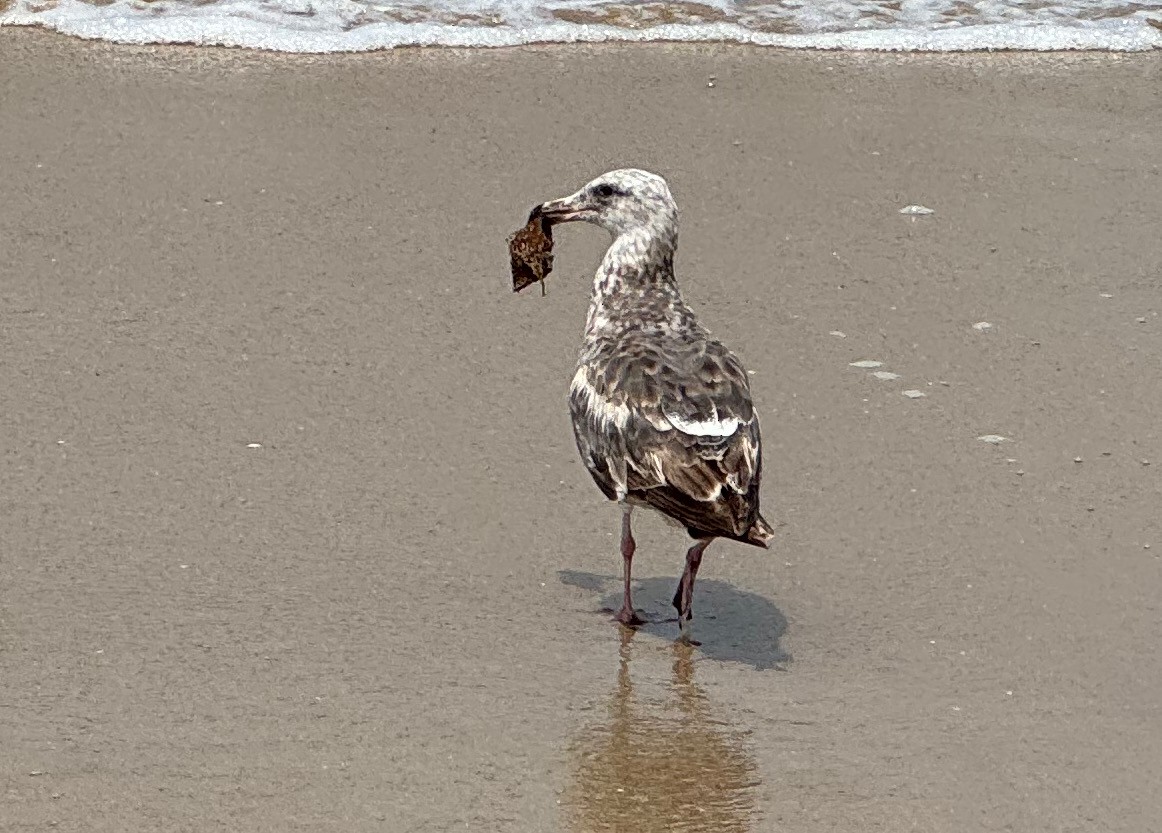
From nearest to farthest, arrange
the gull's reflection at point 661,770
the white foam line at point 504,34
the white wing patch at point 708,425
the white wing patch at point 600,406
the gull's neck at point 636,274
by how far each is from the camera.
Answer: the gull's reflection at point 661,770 → the white wing patch at point 708,425 → the white wing patch at point 600,406 → the gull's neck at point 636,274 → the white foam line at point 504,34

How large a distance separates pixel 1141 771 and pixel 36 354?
3922mm

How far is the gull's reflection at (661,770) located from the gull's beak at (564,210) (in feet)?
6.17

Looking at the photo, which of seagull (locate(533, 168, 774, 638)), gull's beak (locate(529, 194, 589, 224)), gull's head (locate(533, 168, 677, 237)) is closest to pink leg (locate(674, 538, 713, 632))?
seagull (locate(533, 168, 774, 638))

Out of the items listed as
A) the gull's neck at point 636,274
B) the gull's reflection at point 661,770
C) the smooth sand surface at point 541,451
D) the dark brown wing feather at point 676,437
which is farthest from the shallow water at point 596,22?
the gull's reflection at point 661,770

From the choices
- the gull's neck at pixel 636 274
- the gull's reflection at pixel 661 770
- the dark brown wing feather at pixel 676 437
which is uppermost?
the gull's neck at pixel 636 274

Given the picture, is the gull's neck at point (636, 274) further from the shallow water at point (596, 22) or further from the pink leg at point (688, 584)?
the shallow water at point (596, 22)

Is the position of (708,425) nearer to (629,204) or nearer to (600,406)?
(600,406)

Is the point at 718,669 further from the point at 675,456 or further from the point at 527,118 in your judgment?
the point at 527,118

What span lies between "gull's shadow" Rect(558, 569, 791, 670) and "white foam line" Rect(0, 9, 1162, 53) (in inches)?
187

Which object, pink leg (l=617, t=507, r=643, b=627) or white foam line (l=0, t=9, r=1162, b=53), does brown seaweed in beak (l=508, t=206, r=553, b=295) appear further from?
white foam line (l=0, t=9, r=1162, b=53)

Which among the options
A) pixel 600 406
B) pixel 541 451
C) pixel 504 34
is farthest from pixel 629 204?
pixel 504 34

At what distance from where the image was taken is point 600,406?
583 centimetres

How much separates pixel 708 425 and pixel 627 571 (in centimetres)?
49

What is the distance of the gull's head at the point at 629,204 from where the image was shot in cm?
659
